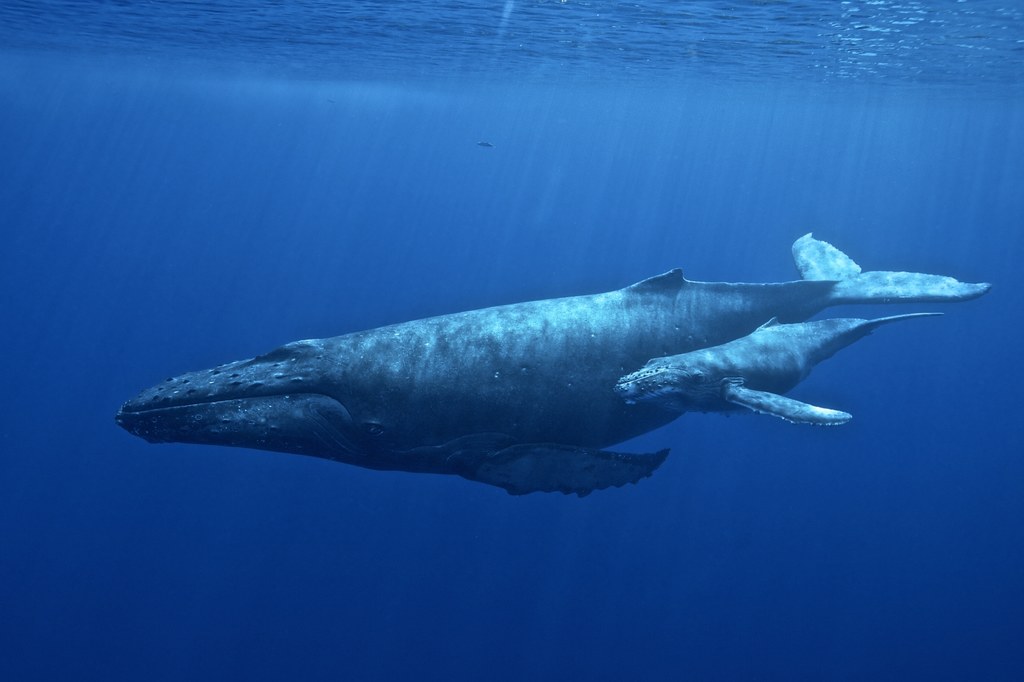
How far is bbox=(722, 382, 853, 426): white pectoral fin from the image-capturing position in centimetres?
666

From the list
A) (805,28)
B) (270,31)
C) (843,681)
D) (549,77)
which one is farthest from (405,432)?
(549,77)

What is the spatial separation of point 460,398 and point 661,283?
3.25 meters

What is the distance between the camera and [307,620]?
70.3ft

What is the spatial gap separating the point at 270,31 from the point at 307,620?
21032mm

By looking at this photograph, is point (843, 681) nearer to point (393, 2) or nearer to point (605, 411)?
point (605, 411)

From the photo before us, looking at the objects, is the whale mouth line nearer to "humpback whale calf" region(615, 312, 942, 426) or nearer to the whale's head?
the whale's head

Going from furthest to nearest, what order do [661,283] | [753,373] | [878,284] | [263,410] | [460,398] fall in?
[878,284], [661,283], [753,373], [460,398], [263,410]

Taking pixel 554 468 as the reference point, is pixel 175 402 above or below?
above

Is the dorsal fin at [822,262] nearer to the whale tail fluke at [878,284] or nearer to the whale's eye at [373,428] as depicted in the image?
the whale tail fluke at [878,284]

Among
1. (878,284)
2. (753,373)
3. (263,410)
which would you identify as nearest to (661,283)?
(753,373)

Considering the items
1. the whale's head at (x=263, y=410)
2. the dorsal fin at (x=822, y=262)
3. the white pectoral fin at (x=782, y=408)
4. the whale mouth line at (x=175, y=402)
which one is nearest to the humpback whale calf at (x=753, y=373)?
the white pectoral fin at (x=782, y=408)

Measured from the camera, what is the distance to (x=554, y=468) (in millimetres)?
7246

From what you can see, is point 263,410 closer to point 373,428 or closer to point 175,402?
point 175,402

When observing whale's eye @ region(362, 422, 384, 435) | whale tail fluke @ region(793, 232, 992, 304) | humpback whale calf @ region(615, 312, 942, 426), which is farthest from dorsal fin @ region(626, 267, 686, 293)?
whale's eye @ region(362, 422, 384, 435)
